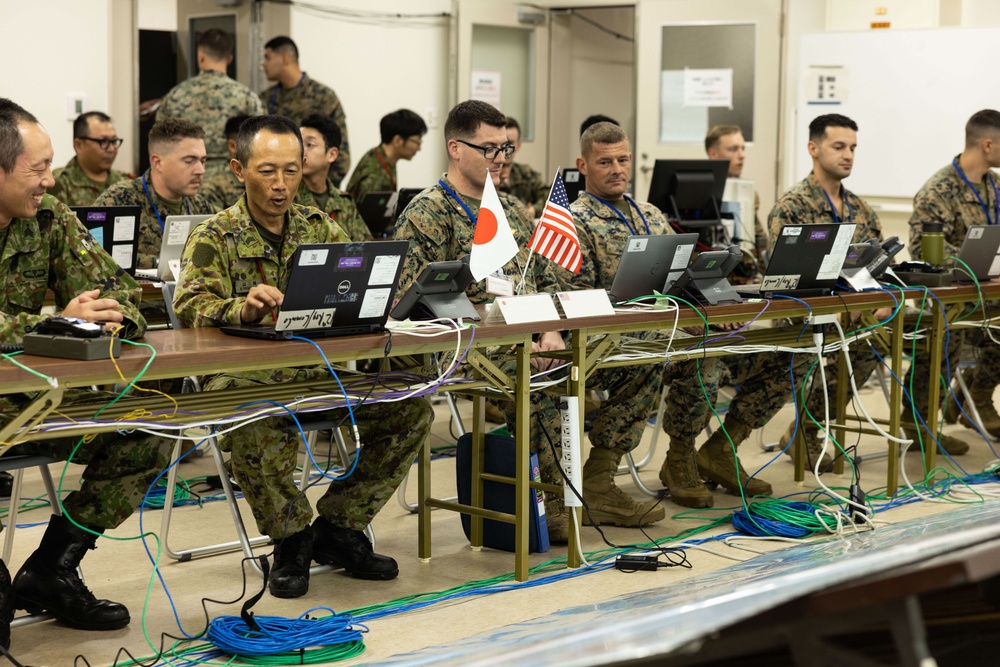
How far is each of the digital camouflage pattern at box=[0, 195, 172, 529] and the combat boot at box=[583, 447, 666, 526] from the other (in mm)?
1639

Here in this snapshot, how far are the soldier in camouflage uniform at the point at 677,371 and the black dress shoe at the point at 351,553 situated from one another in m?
0.95

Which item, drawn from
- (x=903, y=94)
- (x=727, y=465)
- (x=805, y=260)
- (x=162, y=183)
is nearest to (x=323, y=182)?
(x=162, y=183)

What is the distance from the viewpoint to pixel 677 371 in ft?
14.2

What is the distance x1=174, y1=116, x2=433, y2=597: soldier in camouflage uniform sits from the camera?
315cm

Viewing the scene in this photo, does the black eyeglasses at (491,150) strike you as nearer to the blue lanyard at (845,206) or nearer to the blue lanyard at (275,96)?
the blue lanyard at (845,206)

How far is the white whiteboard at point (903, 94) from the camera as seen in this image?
7605mm

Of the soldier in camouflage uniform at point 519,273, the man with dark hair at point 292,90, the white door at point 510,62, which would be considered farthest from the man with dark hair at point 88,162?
the white door at point 510,62

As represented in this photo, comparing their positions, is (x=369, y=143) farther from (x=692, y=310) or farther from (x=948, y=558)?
(x=948, y=558)

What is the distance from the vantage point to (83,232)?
3.07 metres

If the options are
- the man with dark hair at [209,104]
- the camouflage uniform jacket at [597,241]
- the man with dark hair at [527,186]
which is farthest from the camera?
the man with dark hair at [527,186]

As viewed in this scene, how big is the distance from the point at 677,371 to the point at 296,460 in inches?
65.3

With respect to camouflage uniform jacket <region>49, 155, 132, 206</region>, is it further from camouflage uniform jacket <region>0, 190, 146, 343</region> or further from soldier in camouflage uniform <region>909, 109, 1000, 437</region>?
soldier in camouflage uniform <region>909, 109, 1000, 437</region>

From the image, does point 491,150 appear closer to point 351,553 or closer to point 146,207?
point 351,553

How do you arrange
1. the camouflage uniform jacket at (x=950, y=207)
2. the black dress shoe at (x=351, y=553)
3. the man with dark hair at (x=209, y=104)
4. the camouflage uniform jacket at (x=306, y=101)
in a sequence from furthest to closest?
1. the camouflage uniform jacket at (x=306, y=101)
2. the man with dark hair at (x=209, y=104)
3. the camouflage uniform jacket at (x=950, y=207)
4. the black dress shoe at (x=351, y=553)
